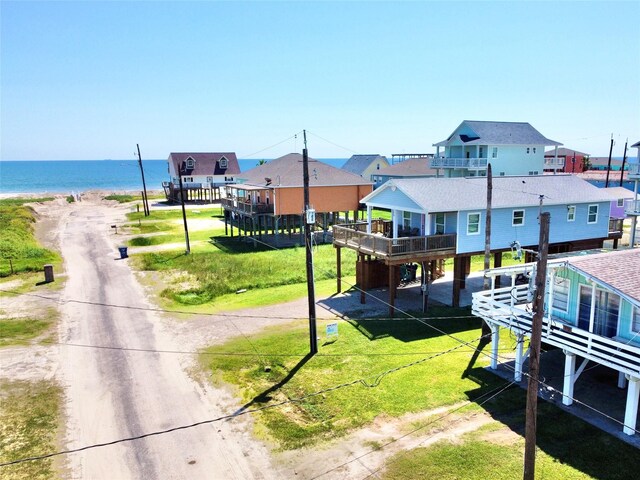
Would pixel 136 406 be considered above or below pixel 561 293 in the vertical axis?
below

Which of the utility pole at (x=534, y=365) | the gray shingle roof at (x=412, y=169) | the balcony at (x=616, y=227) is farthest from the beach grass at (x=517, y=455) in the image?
the gray shingle roof at (x=412, y=169)

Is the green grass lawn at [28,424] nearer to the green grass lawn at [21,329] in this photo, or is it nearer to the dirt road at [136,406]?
the dirt road at [136,406]

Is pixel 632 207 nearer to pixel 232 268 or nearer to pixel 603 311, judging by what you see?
pixel 603 311

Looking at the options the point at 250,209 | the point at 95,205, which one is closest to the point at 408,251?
the point at 250,209

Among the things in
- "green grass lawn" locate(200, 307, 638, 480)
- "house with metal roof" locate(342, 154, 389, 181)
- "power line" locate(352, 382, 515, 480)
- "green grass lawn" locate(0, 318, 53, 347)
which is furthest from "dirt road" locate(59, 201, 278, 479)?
"house with metal roof" locate(342, 154, 389, 181)

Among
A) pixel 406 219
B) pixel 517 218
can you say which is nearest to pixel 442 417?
pixel 406 219
